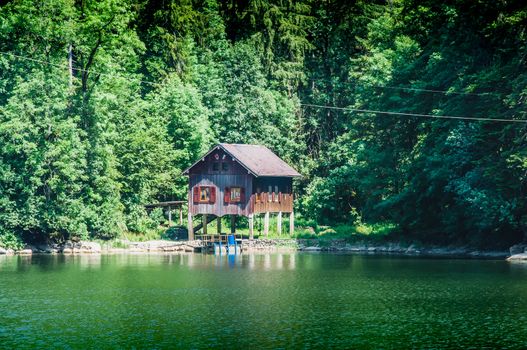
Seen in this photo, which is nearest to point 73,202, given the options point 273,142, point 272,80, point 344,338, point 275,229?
point 275,229

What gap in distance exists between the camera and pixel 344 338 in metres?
33.3

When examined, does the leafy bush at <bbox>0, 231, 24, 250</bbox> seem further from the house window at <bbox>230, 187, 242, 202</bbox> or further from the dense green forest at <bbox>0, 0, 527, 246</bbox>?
the house window at <bbox>230, 187, 242, 202</bbox>

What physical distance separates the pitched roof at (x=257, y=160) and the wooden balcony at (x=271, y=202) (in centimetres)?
190

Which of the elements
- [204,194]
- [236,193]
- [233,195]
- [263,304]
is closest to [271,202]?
[236,193]

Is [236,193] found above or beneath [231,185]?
beneath

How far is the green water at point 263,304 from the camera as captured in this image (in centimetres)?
3322

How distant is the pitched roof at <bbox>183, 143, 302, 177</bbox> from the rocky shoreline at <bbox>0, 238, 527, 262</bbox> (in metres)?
5.47

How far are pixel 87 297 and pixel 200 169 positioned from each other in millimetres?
31394

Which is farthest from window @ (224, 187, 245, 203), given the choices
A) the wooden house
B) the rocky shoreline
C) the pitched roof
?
the rocky shoreline

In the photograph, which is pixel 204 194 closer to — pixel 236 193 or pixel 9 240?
pixel 236 193

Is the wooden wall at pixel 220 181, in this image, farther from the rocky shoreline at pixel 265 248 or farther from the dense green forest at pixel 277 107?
the dense green forest at pixel 277 107

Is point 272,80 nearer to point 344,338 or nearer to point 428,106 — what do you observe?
point 428,106

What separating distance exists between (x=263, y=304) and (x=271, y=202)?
3375 centimetres

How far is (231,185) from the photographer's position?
241 ft
